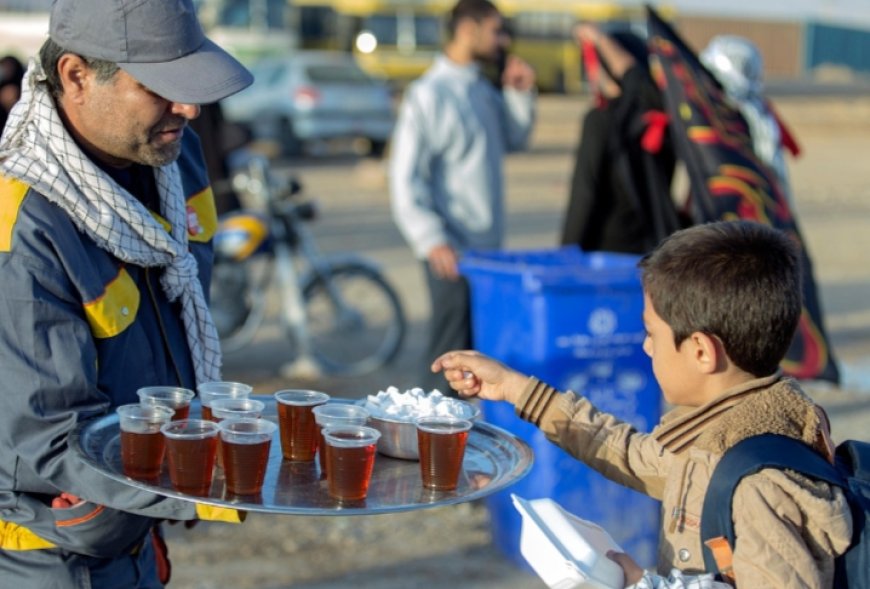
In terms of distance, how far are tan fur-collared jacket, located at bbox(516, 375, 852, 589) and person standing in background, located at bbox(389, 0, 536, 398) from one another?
9.38 ft

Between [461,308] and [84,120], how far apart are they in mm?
3328

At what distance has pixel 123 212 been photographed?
2.45m

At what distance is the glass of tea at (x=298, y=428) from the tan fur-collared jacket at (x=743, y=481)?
48cm

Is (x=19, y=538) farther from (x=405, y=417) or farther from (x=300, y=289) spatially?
(x=300, y=289)

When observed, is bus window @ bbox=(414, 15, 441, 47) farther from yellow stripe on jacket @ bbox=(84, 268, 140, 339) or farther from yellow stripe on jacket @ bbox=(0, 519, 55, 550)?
yellow stripe on jacket @ bbox=(0, 519, 55, 550)

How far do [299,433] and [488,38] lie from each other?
12.9 feet

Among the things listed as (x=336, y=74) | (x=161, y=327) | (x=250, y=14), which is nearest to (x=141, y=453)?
(x=161, y=327)

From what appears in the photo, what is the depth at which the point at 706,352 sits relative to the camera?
2385mm

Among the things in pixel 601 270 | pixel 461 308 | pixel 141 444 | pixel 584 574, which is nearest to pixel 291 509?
pixel 141 444

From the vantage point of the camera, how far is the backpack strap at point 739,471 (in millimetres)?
2096

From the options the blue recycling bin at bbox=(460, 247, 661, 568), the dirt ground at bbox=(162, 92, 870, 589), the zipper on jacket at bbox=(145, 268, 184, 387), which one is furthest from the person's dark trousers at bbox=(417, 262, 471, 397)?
the zipper on jacket at bbox=(145, 268, 184, 387)

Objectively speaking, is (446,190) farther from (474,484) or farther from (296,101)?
(296,101)

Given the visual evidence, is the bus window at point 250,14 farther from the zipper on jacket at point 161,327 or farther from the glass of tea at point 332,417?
the glass of tea at point 332,417

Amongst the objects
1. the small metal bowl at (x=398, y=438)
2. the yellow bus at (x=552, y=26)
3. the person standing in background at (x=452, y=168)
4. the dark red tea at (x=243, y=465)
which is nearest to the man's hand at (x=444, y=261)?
the person standing in background at (x=452, y=168)
